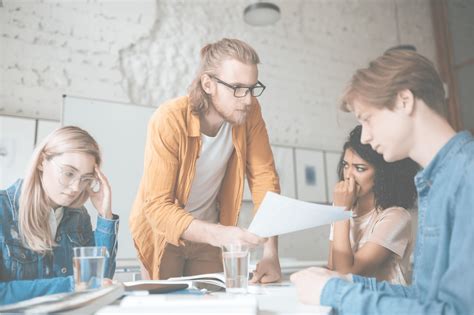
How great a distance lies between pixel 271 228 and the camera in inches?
35.0

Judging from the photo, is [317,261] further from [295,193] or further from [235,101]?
[235,101]

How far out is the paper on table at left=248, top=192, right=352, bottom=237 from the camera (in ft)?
2.80

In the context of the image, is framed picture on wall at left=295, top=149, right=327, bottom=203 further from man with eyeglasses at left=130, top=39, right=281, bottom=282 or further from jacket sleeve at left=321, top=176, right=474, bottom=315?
jacket sleeve at left=321, top=176, right=474, bottom=315

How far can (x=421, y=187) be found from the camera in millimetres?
762

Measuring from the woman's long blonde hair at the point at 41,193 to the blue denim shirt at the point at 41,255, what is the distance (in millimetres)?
16

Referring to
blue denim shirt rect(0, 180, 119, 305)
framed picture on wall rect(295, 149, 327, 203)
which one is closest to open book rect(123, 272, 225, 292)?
blue denim shirt rect(0, 180, 119, 305)

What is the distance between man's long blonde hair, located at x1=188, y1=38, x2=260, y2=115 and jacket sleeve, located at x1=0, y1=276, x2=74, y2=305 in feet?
2.10

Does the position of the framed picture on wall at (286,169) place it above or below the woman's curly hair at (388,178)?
above

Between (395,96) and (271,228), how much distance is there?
0.36 metres

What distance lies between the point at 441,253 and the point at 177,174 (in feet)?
2.59

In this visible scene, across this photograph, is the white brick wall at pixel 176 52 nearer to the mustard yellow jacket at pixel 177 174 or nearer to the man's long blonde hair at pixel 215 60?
the mustard yellow jacket at pixel 177 174

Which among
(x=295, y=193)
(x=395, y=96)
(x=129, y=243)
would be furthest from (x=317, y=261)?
(x=395, y=96)

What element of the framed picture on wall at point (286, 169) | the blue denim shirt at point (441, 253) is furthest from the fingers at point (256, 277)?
the framed picture on wall at point (286, 169)

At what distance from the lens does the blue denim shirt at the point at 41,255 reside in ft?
2.70
